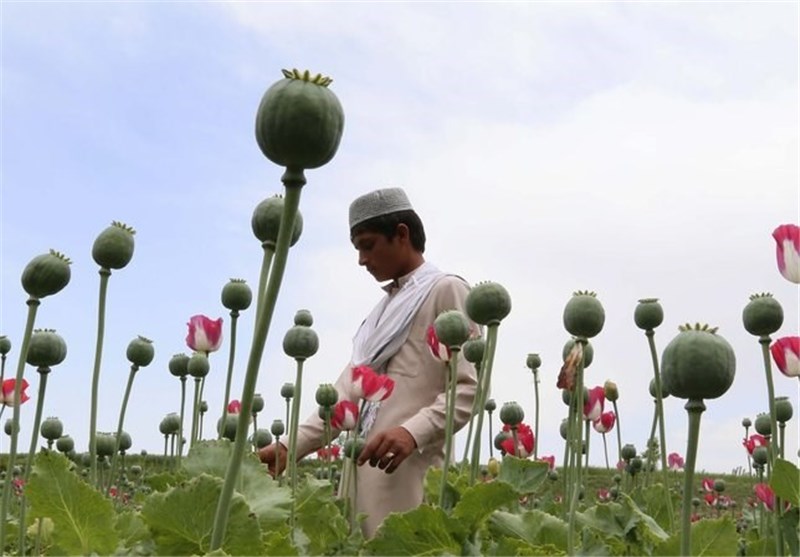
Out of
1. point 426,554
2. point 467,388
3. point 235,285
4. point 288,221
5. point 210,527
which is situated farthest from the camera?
point 467,388

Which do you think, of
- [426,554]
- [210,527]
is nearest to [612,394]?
[426,554]

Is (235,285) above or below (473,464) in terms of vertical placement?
above

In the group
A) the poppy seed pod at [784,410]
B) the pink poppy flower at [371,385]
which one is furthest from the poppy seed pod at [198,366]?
the poppy seed pod at [784,410]

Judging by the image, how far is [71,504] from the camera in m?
1.51

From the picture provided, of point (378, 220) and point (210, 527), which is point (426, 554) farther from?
point (378, 220)

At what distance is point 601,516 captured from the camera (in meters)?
2.22

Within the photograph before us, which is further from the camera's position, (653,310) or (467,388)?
(467,388)

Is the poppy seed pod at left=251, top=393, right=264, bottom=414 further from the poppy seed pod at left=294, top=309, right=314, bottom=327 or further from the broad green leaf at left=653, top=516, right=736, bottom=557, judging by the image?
the broad green leaf at left=653, top=516, right=736, bottom=557

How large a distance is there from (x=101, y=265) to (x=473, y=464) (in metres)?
0.96

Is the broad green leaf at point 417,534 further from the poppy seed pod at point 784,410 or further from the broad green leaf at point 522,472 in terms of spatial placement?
the poppy seed pod at point 784,410

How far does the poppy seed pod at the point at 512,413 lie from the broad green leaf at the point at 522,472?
122 cm

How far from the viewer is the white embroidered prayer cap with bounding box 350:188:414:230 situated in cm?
355

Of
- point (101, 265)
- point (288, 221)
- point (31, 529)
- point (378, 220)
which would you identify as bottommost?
point (31, 529)

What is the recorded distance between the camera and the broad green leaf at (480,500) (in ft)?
6.00
